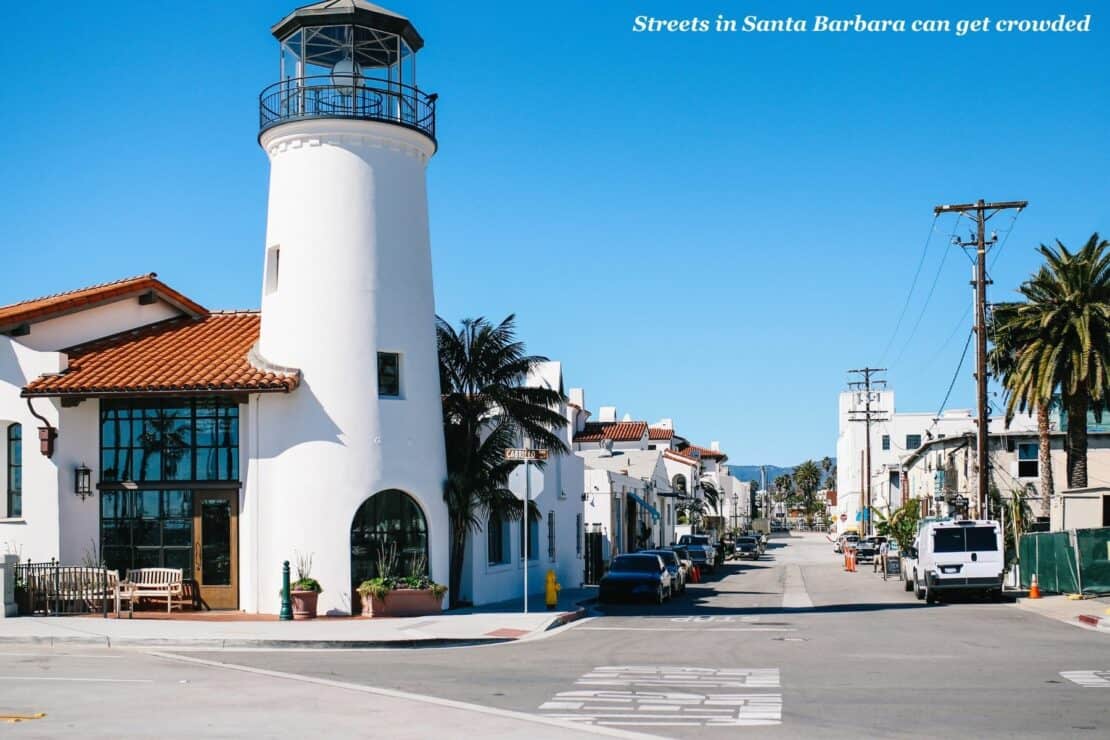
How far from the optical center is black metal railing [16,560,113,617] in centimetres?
2444

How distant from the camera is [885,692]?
574 inches

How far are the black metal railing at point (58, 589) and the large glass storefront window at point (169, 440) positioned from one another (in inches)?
98.4

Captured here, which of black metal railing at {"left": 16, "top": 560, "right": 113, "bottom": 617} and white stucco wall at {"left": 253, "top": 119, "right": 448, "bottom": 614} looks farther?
white stucco wall at {"left": 253, "top": 119, "right": 448, "bottom": 614}

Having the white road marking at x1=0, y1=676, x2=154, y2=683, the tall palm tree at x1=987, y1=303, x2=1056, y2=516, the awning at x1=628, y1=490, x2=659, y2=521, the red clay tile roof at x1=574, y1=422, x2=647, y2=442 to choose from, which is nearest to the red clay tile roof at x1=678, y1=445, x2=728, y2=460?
the red clay tile roof at x1=574, y1=422, x2=647, y2=442

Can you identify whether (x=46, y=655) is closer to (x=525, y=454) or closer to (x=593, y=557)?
(x=525, y=454)

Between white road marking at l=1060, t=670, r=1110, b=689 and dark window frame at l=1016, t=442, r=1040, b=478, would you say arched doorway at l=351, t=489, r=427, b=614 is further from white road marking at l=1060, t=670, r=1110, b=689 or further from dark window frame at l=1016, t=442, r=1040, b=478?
dark window frame at l=1016, t=442, r=1040, b=478

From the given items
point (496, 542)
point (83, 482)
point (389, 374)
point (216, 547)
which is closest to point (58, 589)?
point (83, 482)

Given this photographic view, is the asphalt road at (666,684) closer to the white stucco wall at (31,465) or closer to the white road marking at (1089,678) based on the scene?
the white road marking at (1089,678)

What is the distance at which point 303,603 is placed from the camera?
24766mm

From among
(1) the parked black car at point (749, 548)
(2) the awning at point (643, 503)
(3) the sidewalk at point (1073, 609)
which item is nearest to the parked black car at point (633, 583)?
(3) the sidewalk at point (1073, 609)

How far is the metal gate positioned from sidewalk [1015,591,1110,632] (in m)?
15.0

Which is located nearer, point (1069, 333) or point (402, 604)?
point (402, 604)

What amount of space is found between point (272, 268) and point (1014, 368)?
29.1 meters

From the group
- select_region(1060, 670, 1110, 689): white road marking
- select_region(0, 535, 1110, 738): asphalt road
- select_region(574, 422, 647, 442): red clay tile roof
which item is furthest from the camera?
select_region(574, 422, 647, 442): red clay tile roof
